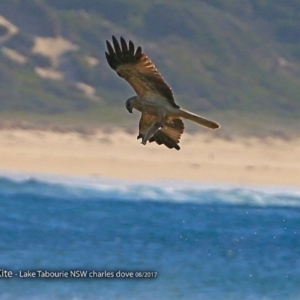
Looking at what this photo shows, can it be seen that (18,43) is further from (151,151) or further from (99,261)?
(99,261)

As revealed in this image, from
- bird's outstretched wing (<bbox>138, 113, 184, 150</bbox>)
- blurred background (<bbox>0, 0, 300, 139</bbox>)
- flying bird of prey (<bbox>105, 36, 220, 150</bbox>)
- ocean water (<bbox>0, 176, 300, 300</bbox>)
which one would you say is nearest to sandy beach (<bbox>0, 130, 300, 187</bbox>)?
ocean water (<bbox>0, 176, 300, 300</bbox>)

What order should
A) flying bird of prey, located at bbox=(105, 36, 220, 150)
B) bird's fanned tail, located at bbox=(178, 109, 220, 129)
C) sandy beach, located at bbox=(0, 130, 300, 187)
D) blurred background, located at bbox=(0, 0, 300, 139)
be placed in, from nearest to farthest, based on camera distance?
bird's fanned tail, located at bbox=(178, 109, 220, 129), flying bird of prey, located at bbox=(105, 36, 220, 150), sandy beach, located at bbox=(0, 130, 300, 187), blurred background, located at bbox=(0, 0, 300, 139)

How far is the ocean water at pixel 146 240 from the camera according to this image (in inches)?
741

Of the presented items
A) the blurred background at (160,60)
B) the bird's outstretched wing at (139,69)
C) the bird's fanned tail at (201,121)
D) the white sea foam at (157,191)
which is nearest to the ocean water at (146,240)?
the white sea foam at (157,191)

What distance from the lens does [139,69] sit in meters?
12.1

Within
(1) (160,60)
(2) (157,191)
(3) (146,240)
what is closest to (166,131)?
(3) (146,240)

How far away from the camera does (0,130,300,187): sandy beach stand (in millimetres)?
29844

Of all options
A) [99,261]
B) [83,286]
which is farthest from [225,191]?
[83,286]

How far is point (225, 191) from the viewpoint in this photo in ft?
97.4

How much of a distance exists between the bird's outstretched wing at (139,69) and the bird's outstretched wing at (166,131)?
1.22ft

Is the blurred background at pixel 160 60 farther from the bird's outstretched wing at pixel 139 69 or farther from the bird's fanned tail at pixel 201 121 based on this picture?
the bird's fanned tail at pixel 201 121

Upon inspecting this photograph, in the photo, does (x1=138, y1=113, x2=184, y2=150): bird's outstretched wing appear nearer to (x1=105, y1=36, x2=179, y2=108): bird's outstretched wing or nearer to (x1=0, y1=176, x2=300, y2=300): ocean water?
(x1=105, y1=36, x2=179, y2=108): bird's outstretched wing

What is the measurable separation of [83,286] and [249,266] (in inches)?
170

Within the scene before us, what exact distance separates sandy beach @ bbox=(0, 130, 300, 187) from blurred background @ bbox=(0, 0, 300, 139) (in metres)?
1.19
